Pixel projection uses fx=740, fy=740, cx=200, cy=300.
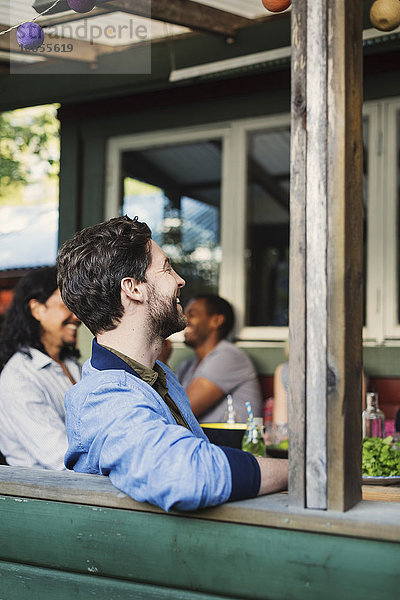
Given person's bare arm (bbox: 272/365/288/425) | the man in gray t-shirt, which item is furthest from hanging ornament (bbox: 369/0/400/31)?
the man in gray t-shirt

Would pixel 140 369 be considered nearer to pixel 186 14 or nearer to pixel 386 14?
pixel 386 14

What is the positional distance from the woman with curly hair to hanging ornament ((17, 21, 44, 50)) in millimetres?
1083

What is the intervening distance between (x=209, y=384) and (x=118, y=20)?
2208 mm

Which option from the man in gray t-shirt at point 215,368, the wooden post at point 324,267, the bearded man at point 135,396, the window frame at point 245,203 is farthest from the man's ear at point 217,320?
the wooden post at point 324,267

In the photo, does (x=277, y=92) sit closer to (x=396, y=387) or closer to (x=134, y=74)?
(x=134, y=74)

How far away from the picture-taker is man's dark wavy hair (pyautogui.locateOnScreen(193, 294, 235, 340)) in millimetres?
4723

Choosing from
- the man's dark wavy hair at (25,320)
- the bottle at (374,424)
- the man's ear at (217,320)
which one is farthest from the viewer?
the man's ear at (217,320)

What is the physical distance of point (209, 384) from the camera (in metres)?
4.34

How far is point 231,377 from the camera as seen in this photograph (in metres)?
4.48

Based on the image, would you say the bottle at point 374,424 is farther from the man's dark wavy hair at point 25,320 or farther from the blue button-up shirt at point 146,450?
the blue button-up shirt at point 146,450

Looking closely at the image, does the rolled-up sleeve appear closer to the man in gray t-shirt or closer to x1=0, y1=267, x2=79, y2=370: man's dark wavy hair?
x1=0, y1=267, x2=79, y2=370: man's dark wavy hair

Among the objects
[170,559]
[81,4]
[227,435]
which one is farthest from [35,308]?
[170,559]

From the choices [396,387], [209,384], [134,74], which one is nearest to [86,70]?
[134,74]

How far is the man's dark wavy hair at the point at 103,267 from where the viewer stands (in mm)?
1808
